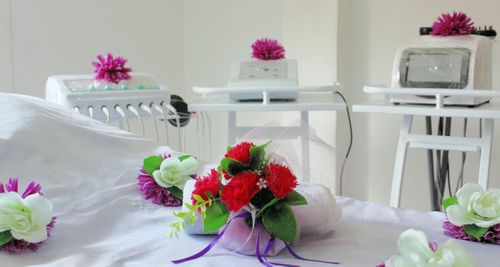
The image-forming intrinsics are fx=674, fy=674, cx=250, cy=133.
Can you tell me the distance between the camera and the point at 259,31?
3.32m

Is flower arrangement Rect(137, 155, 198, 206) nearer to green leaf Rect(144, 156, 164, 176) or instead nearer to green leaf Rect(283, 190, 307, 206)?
green leaf Rect(144, 156, 164, 176)

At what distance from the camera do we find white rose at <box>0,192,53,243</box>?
3.20ft

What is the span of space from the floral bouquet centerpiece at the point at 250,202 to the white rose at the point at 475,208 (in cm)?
27

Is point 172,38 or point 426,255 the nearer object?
point 426,255

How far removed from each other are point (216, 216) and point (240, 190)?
0.08 m

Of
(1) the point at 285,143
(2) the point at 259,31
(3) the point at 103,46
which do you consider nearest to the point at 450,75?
(1) the point at 285,143

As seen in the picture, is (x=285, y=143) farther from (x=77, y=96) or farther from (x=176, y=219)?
(x=77, y=96)

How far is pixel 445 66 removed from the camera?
2.07 m

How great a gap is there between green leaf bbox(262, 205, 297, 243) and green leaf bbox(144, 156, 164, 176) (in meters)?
0.43

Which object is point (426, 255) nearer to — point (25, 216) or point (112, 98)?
point (25, 216)

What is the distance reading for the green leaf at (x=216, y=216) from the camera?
3.11 ft

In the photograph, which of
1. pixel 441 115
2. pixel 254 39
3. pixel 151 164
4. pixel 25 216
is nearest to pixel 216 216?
pixel 25 216

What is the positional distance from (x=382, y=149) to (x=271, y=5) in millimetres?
872

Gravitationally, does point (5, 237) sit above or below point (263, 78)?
below
